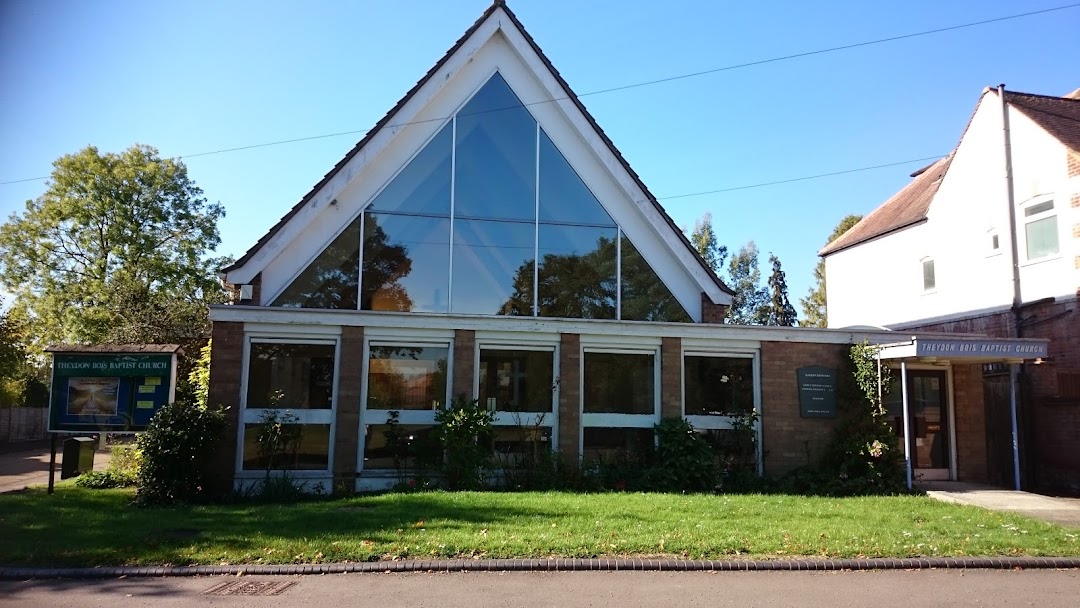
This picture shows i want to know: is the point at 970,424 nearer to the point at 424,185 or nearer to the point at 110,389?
the point at 424,185

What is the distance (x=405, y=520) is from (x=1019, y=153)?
16188 mm

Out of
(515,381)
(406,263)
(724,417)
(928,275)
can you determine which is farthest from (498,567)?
(928,275)

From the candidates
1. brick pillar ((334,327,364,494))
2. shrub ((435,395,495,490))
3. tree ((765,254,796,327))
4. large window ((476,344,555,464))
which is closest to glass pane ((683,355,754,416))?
large window ((476,344,555,464))

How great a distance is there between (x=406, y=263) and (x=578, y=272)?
140 inches

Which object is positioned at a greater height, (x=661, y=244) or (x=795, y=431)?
(x=661, y=244)

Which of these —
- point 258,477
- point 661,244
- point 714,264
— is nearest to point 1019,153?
point 661,244

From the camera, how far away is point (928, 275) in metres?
20.0

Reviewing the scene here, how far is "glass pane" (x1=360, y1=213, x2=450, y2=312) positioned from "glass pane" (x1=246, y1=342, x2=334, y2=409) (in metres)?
1.50

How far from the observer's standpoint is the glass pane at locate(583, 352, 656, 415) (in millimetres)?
13859

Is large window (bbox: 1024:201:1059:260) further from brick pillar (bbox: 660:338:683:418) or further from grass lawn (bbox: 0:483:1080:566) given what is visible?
brick pillar (bbox: 660:338:683:418)

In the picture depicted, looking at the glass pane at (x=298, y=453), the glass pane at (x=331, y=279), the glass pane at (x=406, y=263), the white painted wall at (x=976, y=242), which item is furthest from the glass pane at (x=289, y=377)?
the white painted wall at (x=976, y=242)

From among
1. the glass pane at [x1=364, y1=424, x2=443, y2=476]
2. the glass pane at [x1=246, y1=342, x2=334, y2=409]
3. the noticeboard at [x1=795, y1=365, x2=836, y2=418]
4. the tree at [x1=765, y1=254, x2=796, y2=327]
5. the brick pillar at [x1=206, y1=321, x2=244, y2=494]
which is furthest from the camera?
the tree at [x1=765, y1=254, x2=796, y2=327]

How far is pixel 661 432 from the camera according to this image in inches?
528

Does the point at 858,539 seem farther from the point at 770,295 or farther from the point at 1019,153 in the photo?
the point at 770,295
